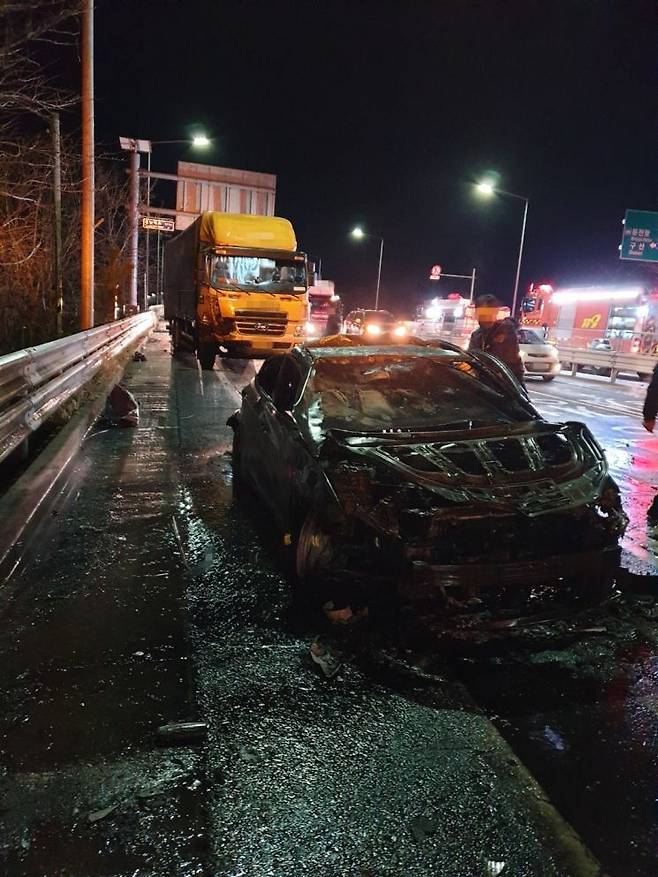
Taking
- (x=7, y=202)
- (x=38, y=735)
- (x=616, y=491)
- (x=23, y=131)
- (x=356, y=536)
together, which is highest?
(x=23, y=131)

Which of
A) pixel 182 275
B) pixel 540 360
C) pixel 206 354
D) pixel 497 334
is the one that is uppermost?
pixel 182 275

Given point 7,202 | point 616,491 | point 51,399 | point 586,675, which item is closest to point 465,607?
point 586,675

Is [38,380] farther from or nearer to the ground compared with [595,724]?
farther from the ground

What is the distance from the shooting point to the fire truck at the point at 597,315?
103 ft

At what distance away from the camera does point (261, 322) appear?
1541 centimetres

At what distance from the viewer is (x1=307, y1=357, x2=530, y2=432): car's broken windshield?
4637 millimetres

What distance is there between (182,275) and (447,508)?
650 inches

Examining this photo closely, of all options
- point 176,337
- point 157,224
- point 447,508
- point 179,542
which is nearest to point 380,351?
point 179,542

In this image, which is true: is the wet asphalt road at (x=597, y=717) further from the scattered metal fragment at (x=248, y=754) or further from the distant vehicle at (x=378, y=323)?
the distant vehicle at (x=378, y=323)

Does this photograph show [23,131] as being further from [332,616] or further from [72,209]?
[332,616]

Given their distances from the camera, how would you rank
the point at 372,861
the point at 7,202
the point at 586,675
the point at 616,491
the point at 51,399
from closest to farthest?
the point at 372,861, the point at 586,675, the point at 616,491, the point at 51,399, the point at 7,202

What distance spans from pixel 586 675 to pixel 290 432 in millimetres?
2333

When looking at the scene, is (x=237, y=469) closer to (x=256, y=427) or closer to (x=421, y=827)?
(x=256, y=427)

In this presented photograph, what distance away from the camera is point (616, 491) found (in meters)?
3.85
